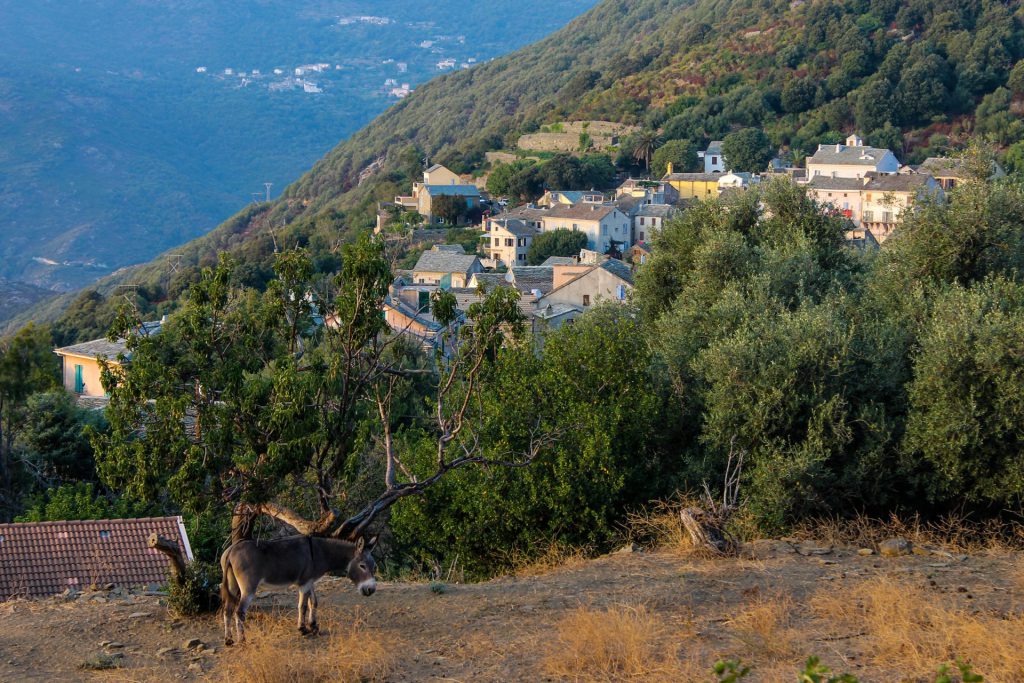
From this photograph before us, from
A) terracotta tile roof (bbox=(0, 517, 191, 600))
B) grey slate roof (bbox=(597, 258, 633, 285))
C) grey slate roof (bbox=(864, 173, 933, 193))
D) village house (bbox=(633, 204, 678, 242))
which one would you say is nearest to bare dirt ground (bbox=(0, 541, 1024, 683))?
terracotta tile roof (bbox=(0, 517, 191, 600))

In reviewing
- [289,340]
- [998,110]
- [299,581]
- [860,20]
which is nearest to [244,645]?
[299,581]

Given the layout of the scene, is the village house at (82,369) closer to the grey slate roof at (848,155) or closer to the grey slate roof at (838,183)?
the grey slate roof at (838,183)

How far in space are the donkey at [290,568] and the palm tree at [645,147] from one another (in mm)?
76723

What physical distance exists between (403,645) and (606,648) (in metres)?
1.58

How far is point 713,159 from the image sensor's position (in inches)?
3145

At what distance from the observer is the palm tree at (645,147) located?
8212 centimetres

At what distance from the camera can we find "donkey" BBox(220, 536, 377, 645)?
7.72m

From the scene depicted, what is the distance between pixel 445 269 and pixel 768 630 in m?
45.2

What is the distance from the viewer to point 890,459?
12680 mm

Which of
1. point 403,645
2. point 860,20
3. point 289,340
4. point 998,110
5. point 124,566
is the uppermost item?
point 860,20

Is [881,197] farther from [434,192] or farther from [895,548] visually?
[895,548]

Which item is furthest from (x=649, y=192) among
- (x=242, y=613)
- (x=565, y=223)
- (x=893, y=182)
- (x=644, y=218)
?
(x=242, y=613)

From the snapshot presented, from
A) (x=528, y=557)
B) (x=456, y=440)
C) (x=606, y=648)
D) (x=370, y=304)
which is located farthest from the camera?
(x=456, y=440)

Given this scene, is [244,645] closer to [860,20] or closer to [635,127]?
[635,127]
